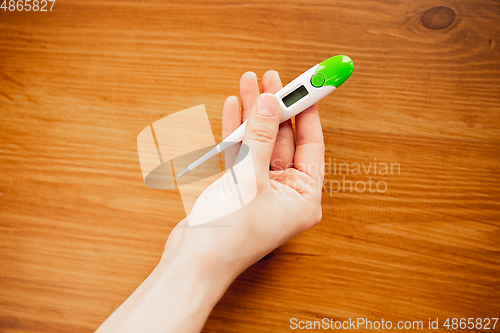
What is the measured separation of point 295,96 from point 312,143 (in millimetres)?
92

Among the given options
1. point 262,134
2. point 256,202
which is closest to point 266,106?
point 262,134

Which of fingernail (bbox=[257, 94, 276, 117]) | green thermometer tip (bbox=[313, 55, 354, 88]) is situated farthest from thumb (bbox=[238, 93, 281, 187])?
green thermometer tip (bbox=[313, 55, 354, 88])

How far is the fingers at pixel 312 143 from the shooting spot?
1.75ft

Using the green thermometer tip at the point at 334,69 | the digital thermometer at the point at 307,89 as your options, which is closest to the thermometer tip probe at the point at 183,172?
the digital thermometer at the point at 307,89

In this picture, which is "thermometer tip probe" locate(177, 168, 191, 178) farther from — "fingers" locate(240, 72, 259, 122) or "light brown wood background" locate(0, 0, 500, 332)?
"fingers" locate(240, 72, 259, 122)

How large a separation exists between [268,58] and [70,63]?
1.37 feet

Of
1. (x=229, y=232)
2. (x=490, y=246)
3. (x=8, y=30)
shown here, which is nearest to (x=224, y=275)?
(x=229, y=232)

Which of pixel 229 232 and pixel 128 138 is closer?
pixel 229 232

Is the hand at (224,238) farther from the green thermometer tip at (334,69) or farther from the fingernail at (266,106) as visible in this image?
the green thermometer tip at (334,69)

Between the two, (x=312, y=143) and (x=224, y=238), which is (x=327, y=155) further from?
(x=224, y=238)

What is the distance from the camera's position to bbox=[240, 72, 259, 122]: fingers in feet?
1.78

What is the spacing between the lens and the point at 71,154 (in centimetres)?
59

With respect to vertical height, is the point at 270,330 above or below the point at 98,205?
below

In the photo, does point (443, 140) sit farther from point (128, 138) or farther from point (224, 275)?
point (128, 138)
